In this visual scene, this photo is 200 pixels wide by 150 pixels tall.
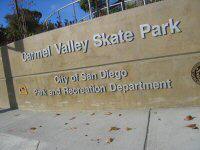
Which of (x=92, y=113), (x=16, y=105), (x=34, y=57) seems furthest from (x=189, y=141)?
(x=16, y=105)

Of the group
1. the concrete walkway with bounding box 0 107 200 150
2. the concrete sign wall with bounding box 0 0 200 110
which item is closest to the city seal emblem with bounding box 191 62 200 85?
the concrete sign wall with bounding box 0 0 200 110

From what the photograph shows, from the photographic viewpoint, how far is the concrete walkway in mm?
5516

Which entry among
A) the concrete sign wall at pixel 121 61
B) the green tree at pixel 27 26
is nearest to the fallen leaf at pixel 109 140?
the concrete sign wall at pixel 121 61

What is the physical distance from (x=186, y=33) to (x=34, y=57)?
421cm

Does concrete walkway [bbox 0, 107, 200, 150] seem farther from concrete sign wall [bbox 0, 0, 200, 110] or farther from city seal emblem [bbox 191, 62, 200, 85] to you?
city seal emblem [bbox 191, 62, 200, 85]

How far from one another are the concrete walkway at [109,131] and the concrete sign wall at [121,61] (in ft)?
1.18

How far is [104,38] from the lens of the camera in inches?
305

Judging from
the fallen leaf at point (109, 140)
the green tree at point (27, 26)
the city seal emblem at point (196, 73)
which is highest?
the green tree at point (27, 26)

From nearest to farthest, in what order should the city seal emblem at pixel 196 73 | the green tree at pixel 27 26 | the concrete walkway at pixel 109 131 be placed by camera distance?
the concrete walkway at pixel 109 131
the city seal emblem at pixel 196 73
the green tree at pixel 27 26

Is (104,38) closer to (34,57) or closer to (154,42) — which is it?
(154,42)

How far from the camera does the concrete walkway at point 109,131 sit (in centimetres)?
552

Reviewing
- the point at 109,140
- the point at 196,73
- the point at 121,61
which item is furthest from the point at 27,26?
the point at 109,140

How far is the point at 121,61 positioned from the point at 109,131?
1787mm

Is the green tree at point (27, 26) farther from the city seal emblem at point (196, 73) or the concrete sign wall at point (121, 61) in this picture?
the city seal emblem at point (196, 73)
